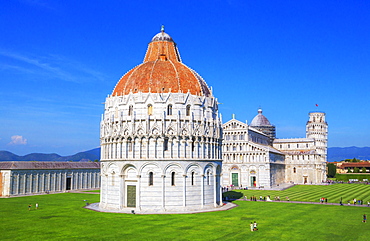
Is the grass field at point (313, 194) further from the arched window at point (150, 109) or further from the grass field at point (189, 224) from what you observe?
the arched window at point (150, 109)

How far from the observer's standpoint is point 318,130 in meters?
149

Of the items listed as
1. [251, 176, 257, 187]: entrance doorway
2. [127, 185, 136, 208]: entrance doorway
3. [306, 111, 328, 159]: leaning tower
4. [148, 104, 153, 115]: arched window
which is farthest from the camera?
[306, 111, 328, 159]: leaning tower

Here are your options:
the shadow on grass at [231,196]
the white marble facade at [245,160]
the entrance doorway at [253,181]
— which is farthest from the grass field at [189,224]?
the entrance doorway at [253,181]

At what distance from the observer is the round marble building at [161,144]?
55.2 meters

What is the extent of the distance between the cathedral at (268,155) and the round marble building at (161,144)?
51.9 metres

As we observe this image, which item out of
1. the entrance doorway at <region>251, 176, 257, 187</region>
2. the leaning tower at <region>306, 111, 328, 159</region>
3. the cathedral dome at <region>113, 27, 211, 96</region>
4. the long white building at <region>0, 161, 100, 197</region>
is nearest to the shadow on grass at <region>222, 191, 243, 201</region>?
the cathedral dome at <region>113, 27, 211, 96</region>

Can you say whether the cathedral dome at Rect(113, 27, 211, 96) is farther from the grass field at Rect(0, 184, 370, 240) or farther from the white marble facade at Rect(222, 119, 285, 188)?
the white marble facade at Rect(222, 119, 285, 188)

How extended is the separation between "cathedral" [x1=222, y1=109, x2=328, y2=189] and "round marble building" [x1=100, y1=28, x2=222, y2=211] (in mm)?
51896

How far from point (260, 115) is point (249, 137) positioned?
38.9 meters

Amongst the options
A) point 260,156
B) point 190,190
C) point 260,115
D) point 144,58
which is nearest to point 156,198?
point 190,190

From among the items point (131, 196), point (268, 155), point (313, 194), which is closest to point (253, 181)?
point (268, 155)

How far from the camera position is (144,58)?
71250mm

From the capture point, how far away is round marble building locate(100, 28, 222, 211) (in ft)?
181

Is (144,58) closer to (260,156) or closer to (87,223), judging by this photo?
(87,223)
